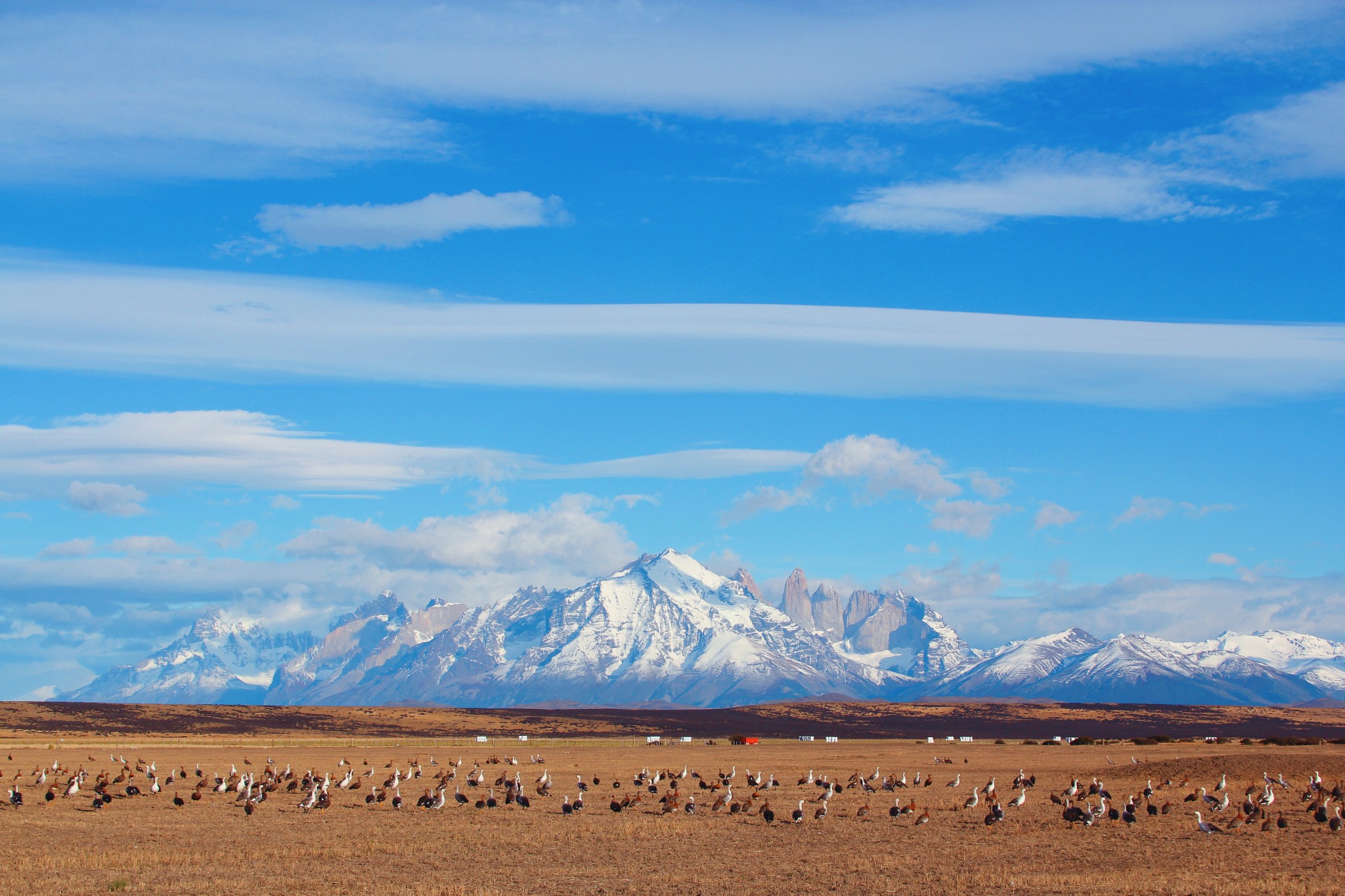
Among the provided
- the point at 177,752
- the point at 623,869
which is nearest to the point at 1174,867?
the point at 623,869

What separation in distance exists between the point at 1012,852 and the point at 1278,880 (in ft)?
23.0

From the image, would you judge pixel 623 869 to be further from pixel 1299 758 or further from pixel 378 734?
pixel 378 734

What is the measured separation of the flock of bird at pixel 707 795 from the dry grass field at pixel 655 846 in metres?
0.39

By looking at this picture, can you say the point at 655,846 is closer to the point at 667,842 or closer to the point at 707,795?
the point at 667,842

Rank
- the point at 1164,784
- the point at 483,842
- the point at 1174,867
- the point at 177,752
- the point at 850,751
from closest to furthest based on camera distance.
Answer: the point at 1174,867 < the point at 483,842 < the point at 1164,784 < the point at 177,752 < the point at 850,751

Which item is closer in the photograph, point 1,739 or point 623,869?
point 623,869

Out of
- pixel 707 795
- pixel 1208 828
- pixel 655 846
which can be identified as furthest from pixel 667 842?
pixel 1208 828

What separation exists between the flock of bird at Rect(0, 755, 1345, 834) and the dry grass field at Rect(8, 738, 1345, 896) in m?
0.39

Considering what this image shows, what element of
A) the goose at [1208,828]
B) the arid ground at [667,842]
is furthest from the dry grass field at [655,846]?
the goose at [1208,828]

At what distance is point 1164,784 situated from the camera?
51.2 metres

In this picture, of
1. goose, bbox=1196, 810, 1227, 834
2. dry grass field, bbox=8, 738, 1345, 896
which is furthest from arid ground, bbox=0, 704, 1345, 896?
goose, bbox=1196, 810, 1227, 834

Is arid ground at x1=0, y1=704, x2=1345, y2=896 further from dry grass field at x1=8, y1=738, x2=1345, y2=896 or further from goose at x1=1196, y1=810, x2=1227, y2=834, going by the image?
goose at x1=1196, y1=810, x2=1227, y2=834

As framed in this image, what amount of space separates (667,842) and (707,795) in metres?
14.8

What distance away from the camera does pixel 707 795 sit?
49438mm
